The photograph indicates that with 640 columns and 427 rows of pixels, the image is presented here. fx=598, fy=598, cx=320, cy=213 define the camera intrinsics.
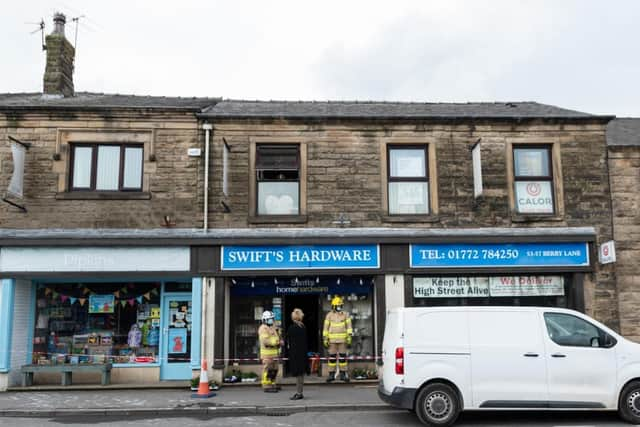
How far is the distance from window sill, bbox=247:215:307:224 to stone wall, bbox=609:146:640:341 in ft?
24.7

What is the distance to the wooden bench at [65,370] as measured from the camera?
527 inches

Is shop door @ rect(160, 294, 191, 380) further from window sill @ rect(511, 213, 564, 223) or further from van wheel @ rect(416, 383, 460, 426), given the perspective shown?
window sill @ rect(511, 213, 564, 223)

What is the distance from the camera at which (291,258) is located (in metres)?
13.8

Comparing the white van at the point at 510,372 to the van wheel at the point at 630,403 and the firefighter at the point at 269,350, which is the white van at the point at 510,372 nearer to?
the van wheel at the point at 630,403

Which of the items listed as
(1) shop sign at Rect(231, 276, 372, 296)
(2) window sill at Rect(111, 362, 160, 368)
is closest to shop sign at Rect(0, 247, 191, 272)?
(1) shop sign at Rect(231, 276, 372, 296)

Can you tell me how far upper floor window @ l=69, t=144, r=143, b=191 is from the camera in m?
14.3

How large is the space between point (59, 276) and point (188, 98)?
6.26m

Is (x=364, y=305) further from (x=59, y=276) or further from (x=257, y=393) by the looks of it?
(x=59, y=276)

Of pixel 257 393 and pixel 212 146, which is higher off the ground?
pixel 212 146

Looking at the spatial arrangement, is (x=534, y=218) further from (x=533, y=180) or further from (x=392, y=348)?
(x=392, y=348)

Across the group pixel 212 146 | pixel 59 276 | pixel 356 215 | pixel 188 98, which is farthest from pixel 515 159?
pixel 59 276

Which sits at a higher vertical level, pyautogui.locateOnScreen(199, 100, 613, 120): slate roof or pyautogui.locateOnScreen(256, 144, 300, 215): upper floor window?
pyautogui.locateOnScreen(199, 100, 613, 120): slate roof

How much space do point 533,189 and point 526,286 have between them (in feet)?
7.76

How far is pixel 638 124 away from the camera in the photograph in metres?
17.3
